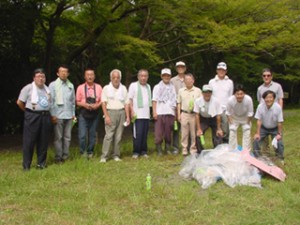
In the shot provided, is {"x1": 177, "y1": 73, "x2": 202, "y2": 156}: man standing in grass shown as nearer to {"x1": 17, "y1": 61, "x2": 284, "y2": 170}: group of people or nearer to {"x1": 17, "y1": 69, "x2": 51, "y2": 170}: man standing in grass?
{"x1": 17, "y1": 61, "x2": 284, "y2": 170}: group of people

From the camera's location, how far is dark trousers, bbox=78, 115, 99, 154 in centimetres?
707

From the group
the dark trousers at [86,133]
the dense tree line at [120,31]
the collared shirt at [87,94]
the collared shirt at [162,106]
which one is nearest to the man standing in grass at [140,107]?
the collared shirt at [162,106]

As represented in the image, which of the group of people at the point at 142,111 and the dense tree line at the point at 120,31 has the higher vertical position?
the dense tree line at the point at 120,31

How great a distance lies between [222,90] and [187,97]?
642mm

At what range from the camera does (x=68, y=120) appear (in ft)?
22.3

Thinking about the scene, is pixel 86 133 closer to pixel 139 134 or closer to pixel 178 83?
pixel 139 134

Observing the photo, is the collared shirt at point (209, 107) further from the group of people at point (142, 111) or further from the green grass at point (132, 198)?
the green grass at point (132, 198)

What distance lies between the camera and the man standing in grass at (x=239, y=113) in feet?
21.5

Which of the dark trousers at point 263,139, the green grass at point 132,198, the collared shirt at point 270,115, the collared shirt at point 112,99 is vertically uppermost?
the collared shirt at point 112,99

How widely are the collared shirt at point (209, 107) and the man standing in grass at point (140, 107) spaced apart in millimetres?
939

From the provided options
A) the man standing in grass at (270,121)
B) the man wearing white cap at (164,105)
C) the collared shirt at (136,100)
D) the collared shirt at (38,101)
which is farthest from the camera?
the man wearing white cap at (164,105)

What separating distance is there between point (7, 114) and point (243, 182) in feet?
34.1

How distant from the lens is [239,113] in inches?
264

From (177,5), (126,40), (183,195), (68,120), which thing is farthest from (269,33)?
(183,195)
